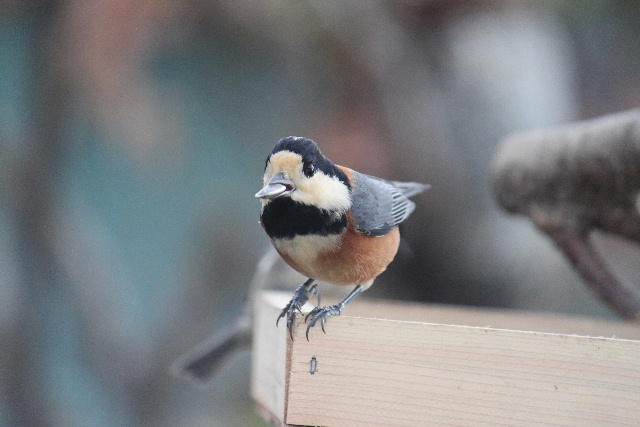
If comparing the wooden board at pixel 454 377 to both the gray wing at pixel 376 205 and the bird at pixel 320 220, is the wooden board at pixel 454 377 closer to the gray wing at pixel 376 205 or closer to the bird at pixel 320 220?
the bird at pixel 320 220

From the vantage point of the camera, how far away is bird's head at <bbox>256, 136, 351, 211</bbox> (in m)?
1.47

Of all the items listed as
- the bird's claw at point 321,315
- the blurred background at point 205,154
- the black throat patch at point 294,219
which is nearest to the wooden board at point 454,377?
the bird's claw at point 321,315

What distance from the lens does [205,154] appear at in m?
3.60

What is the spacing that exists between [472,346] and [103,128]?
2515 millimetres

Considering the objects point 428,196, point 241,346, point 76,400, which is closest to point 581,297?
Answer: point 428,196

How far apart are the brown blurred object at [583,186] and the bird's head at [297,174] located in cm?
114

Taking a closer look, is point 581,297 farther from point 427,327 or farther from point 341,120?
point 427,327

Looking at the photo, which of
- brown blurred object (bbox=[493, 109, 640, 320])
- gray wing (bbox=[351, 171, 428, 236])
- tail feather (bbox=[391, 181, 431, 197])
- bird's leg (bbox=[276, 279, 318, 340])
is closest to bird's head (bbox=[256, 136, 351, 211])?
gray wing (bbox=[351, 171, 428, 236])

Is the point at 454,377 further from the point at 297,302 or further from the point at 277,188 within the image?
the point at 277,188

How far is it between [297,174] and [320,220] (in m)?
0.15

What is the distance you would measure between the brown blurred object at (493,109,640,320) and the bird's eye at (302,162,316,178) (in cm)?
116

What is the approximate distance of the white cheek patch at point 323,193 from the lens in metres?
1.50

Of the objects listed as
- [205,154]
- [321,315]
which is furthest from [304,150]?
[205,154]

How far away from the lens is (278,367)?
163 cm
